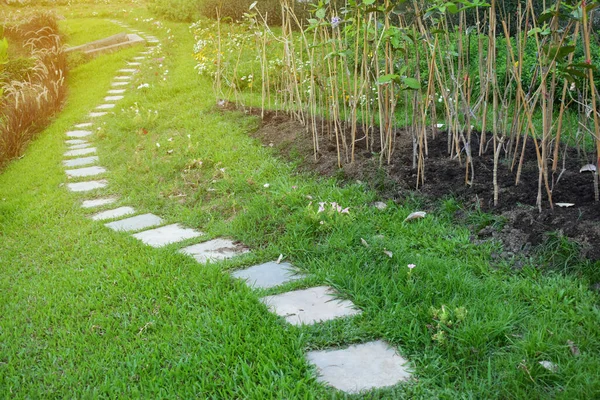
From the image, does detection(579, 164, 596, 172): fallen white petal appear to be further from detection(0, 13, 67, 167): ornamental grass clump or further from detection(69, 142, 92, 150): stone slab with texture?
detection(0, 13, 67, 167): ornamental grass clump

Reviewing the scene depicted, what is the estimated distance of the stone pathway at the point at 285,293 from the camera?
186 cm

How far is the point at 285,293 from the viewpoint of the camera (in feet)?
8.00

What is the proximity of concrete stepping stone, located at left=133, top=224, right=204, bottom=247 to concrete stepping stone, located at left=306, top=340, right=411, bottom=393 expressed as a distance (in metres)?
1.42

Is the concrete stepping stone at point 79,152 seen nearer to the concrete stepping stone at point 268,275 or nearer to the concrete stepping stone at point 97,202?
the concrete stepping stone at point 97,202

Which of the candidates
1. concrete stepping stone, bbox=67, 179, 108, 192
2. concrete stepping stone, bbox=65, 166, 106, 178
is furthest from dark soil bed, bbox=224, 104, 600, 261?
concrete stepping stone, bbox=65, 166, 106, 178

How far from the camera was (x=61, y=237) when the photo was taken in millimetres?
3271

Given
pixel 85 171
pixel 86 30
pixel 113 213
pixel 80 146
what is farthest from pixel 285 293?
pixel 86 30

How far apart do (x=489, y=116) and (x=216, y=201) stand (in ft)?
8.88

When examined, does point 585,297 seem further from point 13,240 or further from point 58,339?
point 13,240

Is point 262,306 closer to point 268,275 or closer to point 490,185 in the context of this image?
point 268,275

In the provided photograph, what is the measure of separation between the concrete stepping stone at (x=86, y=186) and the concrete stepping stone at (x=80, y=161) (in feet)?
1.76

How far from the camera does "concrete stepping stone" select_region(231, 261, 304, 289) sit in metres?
2.54

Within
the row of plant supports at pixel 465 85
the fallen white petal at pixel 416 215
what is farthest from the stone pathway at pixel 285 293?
the row of plant supports at pixel 465 85

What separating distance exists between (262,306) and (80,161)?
3326mm
